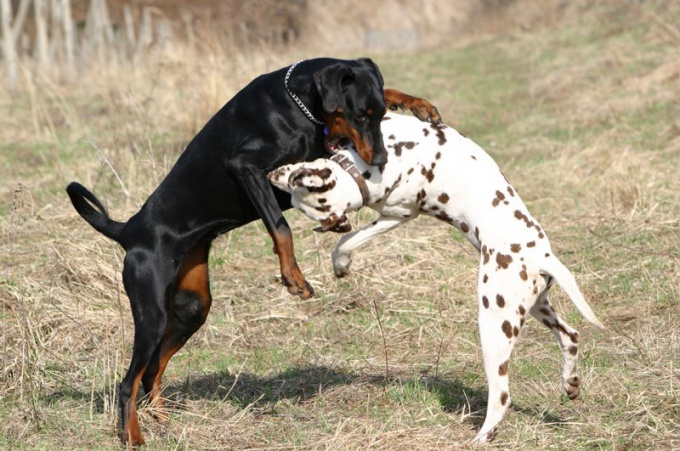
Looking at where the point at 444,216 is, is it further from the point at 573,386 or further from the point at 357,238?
the point at 573,386

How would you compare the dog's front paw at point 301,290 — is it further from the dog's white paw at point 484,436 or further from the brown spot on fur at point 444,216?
the dog's white paw at point 484,436

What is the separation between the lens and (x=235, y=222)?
4723 mm

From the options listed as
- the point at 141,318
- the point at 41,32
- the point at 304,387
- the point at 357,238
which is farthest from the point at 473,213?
the point at 41,32

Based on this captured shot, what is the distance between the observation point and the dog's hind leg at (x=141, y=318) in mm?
4445

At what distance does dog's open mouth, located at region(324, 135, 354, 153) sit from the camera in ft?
14.7

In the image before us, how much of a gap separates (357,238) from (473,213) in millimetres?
575

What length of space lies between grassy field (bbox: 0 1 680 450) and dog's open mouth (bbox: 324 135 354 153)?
123cm

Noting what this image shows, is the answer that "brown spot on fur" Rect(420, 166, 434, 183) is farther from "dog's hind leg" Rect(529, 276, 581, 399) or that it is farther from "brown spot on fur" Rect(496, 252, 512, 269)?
"dog's hind leg" Rect(529, 276, 581, 399)

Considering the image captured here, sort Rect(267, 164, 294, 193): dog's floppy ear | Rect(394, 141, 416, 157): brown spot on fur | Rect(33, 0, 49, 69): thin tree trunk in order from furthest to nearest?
Rect(33, 0, 49, 69): thin tree trunk
Rect(394, 141, 416, 157): brown spot on fur
Rect(267, 164, 294, 193): dog's floppy ear

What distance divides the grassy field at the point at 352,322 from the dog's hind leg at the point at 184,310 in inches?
4.7

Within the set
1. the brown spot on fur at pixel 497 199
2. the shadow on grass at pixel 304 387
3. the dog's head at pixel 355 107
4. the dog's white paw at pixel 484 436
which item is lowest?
the shadow on grass at pixel 304 387

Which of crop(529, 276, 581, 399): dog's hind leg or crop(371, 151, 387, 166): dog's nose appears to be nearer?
crop(371, 151, 387, 166): dog's nose

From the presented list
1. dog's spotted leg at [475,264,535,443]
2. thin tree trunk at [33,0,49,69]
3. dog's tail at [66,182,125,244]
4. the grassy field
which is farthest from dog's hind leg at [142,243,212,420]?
thin tree trunk at [33,0,49,69]

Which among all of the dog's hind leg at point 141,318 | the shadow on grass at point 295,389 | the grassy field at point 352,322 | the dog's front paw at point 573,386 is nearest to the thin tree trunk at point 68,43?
the grassy field at point 352,322
